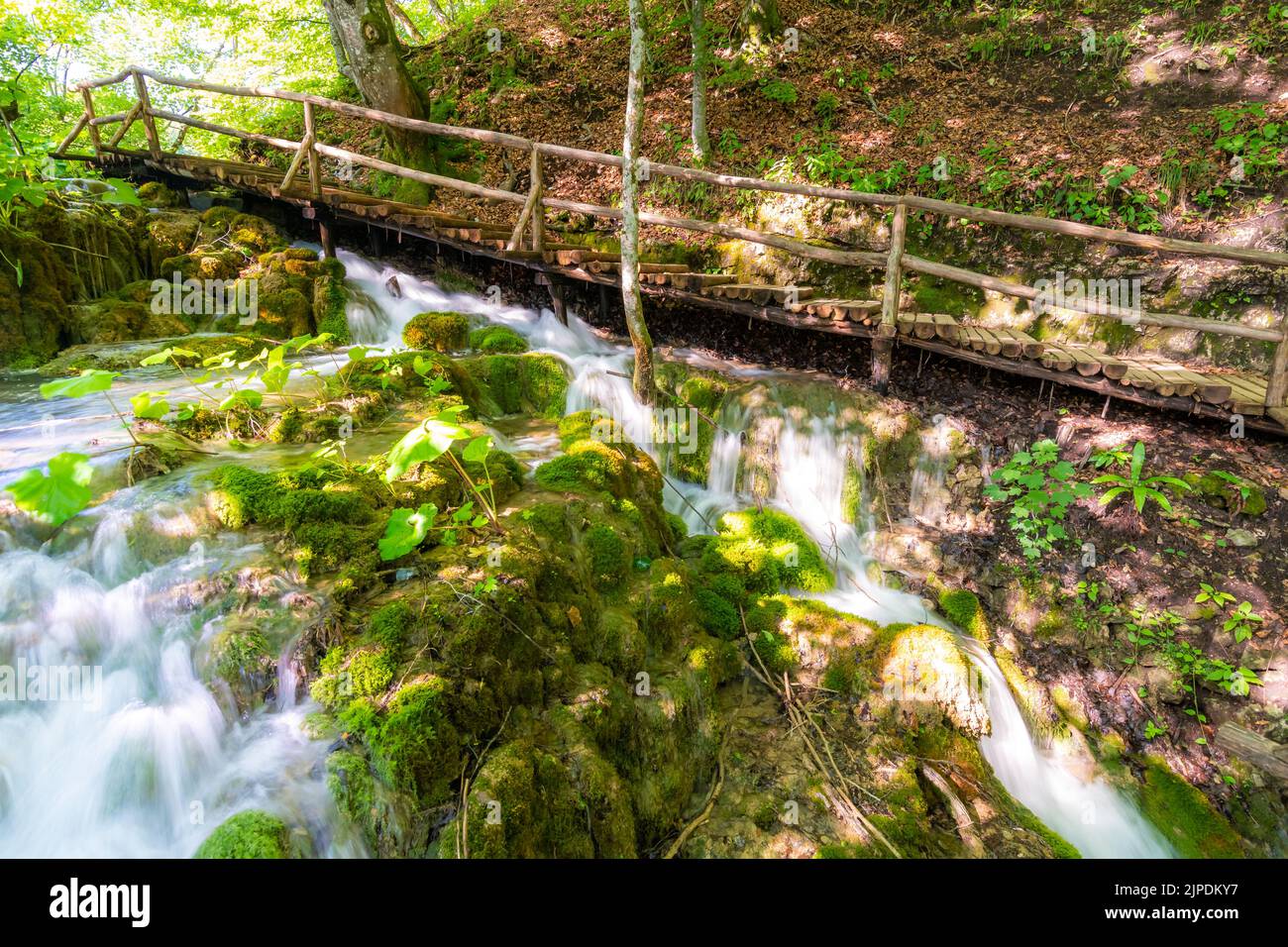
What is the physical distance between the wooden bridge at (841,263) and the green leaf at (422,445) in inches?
174

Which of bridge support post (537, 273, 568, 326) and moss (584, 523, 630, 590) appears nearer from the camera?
moss (584, 523, 630, 590)

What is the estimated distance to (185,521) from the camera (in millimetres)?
3609

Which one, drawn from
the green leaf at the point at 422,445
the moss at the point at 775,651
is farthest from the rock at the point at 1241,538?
the green leaf at the point at 422,445

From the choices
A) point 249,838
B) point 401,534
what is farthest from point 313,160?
point 249,838

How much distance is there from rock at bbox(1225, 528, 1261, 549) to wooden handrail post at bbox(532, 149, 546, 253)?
7.10m

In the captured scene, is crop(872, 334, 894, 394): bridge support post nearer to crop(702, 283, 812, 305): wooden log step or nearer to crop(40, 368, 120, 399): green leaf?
crop(702, 283, 812, 305): wooden log step

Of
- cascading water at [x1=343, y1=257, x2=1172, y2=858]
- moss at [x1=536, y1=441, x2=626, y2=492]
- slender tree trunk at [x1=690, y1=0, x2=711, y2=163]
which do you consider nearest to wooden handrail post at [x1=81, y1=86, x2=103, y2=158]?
cascading water at [x1=343, y1=257, x2=1172, y2=858]

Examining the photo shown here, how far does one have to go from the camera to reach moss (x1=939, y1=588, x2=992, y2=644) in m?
5.30

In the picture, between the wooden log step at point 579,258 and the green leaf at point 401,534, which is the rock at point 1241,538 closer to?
the green leaf at point 401,534

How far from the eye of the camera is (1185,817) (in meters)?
4.26

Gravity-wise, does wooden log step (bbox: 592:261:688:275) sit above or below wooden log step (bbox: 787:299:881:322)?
above

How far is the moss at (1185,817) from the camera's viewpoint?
13.6ft

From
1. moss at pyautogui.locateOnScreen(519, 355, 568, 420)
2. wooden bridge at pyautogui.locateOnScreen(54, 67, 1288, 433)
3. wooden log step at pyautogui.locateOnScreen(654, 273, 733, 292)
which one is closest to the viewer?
wooden bridge at pyautogui.locateOnScreen(54, 67, 1288, 433)
